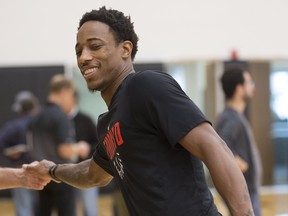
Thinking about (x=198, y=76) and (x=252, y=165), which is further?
(x=198, y=76)

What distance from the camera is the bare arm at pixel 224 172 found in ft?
6.58

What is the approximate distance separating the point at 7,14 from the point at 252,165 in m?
6.47

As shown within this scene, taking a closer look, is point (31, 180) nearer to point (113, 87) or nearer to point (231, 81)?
point (113, 87)

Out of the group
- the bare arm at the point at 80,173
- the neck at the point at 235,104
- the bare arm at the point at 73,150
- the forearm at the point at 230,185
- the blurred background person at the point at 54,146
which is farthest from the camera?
Answer: the bare arm at the point at 73,150


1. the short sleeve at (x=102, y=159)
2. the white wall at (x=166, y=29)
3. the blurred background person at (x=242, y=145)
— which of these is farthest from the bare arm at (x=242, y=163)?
the white wall at (x=166, y=29)

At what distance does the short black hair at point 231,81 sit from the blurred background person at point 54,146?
4.81ft

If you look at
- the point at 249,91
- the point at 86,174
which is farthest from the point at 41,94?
the point at 86,174

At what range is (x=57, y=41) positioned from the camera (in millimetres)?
9969

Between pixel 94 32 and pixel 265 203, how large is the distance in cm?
759

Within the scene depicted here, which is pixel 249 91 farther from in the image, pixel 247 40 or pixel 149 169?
pixel 247 40

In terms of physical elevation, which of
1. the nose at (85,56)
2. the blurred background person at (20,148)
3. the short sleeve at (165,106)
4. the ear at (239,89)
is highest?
the nose at (85,56)

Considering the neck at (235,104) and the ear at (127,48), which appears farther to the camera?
the neck at (235,104)

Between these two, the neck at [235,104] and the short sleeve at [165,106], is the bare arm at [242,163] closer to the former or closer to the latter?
the neck at [235,104]

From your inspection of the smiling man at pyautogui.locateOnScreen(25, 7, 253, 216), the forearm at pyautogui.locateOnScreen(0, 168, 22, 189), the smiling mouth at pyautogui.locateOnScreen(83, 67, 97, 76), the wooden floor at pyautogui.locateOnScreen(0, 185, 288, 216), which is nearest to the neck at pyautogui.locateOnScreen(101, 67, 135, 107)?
the smiling man at pyautogui.locateOnScreen(25, 7, 253, 216)
